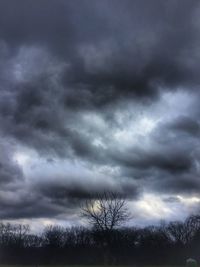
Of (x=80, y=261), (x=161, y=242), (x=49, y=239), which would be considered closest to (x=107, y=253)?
(x=80, y=261)

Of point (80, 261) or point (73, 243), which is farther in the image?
point (73, 243)

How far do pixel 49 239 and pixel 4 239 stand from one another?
1463cm

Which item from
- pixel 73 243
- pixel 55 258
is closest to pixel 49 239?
pixel 73 243

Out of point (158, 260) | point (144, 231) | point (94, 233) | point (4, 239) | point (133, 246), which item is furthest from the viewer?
point (4, 239)

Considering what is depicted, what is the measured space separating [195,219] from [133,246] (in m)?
30.7

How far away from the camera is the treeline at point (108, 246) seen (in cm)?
10538

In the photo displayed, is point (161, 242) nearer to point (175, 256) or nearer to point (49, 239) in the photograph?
point (175, 256)

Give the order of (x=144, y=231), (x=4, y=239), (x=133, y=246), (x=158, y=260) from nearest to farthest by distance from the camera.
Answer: (x=158, y=260)
(x=133, y=246)
(x=144, y=231)
(x=4, y=239)

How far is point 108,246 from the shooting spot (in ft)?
351

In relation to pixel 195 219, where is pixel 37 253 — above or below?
below

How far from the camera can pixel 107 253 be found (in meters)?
106

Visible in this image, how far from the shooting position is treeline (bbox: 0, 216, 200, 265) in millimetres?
105375

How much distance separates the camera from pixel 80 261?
105500mm

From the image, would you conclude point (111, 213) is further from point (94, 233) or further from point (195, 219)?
point (195, 219)
